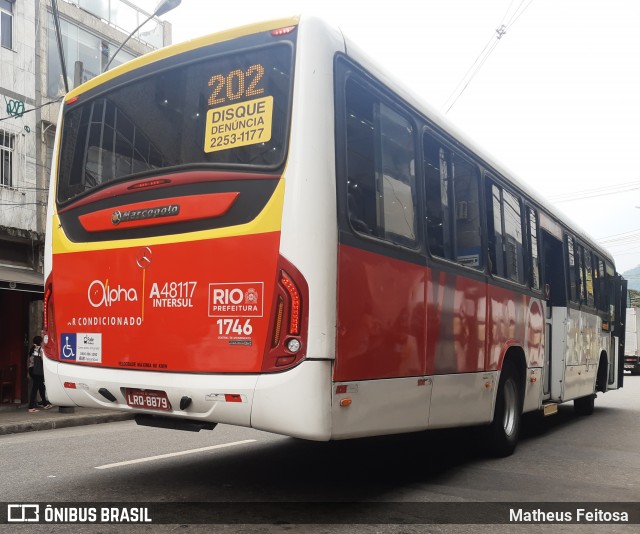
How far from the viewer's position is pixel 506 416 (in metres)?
8.08

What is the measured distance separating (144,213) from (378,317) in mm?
1927

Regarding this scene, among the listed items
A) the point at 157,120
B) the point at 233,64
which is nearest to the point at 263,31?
the point at 233,64

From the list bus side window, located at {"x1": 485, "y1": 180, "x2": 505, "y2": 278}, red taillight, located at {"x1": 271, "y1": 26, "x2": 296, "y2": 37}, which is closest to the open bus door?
bus side window, located at {"x1": 485, "y1": 180, "x2": 505, "y2": 278}

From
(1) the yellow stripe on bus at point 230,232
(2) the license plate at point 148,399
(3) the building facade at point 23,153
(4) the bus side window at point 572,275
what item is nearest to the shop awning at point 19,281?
(3) the building facade at point 23,153

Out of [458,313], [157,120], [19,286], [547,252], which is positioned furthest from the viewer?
[19,286]

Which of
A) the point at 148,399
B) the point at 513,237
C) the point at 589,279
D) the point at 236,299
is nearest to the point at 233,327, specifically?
the point at 236,299

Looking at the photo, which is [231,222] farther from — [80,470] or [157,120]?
[80,470]

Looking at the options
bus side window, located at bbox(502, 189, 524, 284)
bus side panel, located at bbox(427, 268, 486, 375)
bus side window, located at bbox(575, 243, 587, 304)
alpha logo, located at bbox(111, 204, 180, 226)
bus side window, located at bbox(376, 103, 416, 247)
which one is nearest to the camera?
alpha logo, located at bbox(111, 204, 180, 226)

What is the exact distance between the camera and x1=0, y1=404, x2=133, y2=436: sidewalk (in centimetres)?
1227

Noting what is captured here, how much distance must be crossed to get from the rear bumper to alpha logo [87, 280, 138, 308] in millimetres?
530

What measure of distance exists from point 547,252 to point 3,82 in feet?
45.5

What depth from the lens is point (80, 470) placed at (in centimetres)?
678

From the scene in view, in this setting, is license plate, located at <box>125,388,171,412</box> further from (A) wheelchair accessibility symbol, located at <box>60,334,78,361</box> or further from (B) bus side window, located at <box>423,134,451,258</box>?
(B) bus side window, located at <box>423,134,451,258</box>

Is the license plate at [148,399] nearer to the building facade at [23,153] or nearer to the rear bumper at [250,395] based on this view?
the rear bumper at [250,395]
